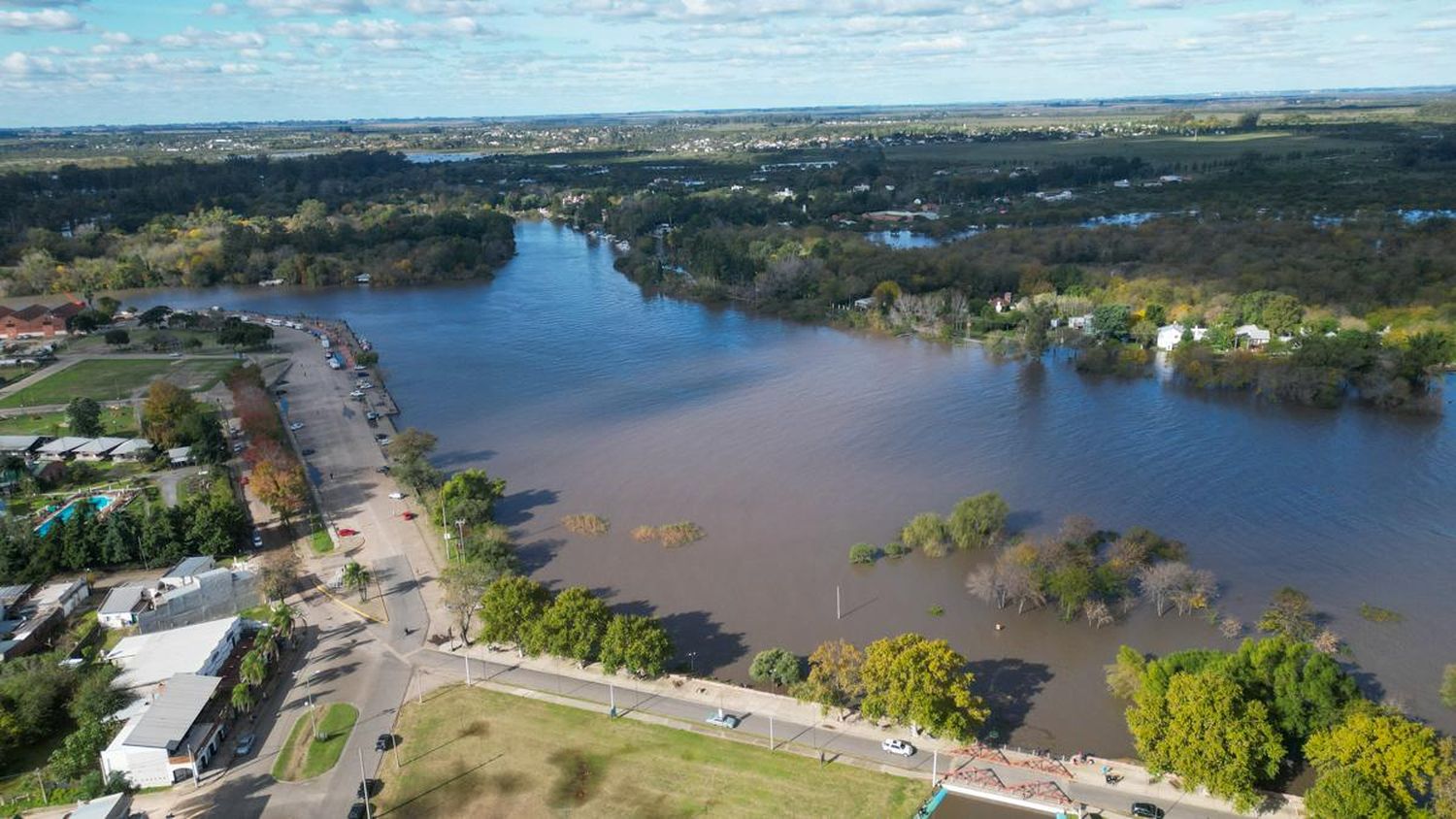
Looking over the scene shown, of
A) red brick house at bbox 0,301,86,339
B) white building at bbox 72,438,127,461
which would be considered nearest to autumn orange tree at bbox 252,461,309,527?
white building at bbox 72,438,127,461

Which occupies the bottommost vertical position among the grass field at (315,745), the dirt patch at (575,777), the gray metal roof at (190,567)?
the dirt patch at (575,777)

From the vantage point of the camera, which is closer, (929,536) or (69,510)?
(929,536)

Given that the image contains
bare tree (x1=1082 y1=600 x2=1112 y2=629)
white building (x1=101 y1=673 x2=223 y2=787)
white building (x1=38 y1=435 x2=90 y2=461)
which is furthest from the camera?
white building (x1=38 y1=435 x2=90 y2=461)

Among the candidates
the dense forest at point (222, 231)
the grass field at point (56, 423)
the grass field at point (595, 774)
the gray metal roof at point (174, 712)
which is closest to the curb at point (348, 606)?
the gray metal roof at point (174, 712)

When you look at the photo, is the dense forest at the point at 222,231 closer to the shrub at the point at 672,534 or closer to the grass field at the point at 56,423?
the grass field at the point at 56,423

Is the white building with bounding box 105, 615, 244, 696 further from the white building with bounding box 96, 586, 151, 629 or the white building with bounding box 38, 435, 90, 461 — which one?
the white building with bounding box 38, 435, 90, 461

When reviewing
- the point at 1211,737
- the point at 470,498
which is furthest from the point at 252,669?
the point at 1211,737

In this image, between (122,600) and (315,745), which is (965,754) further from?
(122,600)
